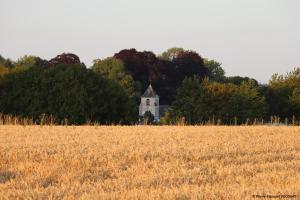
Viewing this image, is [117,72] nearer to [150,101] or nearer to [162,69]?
[150,101]

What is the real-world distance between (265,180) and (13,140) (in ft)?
39.9

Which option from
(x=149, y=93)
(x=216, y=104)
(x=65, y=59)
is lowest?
(x=216, y=104)

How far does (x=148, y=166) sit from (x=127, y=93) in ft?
198

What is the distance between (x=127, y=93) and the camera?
74.8 meters

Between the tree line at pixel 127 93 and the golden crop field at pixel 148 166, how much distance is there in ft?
41.5

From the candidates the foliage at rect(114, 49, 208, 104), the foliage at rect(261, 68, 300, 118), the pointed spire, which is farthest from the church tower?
the foliage at rect(261, 68, 300, 118)

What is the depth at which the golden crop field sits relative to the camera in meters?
10.7

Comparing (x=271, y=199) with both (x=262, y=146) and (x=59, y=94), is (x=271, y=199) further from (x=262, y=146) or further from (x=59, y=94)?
(x=59, y=94)

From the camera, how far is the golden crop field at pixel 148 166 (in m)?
10.7

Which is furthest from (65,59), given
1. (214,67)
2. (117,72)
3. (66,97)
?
(66,97)

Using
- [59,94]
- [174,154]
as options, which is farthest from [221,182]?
[59,94]

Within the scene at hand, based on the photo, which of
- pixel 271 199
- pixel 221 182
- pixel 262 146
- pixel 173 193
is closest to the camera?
pixel 271 199

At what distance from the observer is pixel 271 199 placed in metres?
9.66

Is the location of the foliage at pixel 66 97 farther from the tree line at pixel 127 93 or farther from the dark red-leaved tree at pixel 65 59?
the dark red-leaved tree at pixel 65 59
